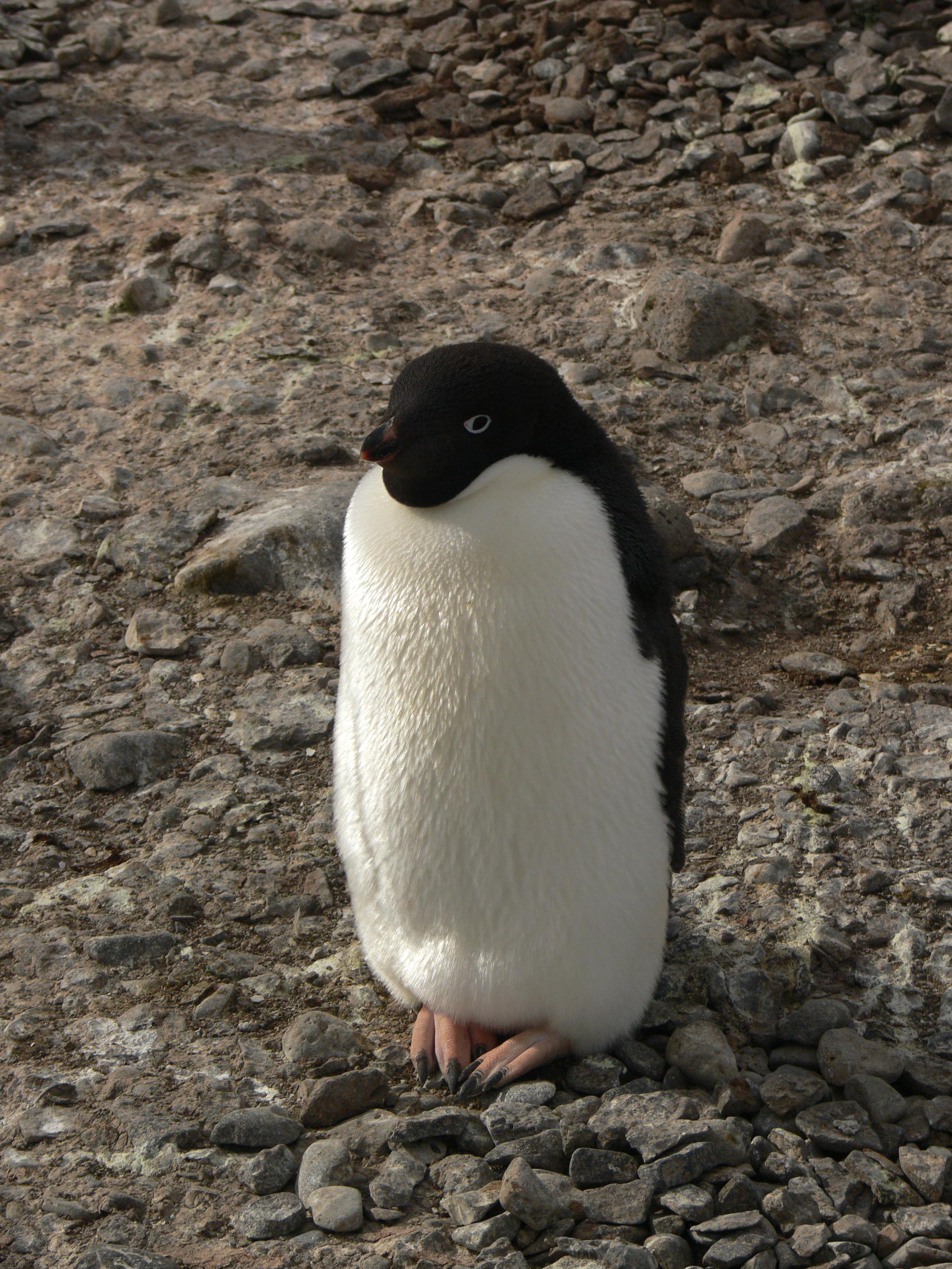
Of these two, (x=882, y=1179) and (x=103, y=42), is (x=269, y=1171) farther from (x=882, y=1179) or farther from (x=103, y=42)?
(x=103, y=42)

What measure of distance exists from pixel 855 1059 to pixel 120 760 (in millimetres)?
1809

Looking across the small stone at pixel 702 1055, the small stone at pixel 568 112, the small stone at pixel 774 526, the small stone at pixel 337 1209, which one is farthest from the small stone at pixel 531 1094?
the small stone at pixel 568 112

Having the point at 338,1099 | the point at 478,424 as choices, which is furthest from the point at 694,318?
the point at 338,1099

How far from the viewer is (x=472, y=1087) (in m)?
2.23

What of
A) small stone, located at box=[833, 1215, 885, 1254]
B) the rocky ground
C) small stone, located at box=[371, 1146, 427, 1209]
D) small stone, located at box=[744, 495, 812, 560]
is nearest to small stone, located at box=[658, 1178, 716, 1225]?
the rocky ground

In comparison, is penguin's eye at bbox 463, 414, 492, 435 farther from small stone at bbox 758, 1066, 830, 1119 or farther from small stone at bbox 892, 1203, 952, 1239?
small stone at bbox 892, 1203, 952, 1239

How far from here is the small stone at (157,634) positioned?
3576 mm

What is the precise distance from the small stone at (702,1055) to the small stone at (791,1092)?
0.06 meters

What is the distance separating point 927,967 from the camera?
2.54 meters

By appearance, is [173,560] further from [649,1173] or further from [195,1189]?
[649,1173]

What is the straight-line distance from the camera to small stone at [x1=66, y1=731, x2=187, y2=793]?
3.16m

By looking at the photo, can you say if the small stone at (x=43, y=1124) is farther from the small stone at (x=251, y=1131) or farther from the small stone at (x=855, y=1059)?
the small stone at (x=855, y=1059)

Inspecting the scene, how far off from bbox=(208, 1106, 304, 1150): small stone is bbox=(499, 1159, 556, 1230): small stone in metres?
0.40

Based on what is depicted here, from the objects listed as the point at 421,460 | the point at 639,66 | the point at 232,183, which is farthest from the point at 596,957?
the point at 639,66
